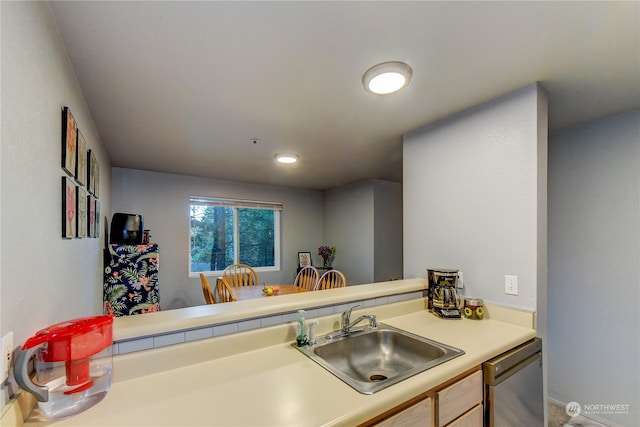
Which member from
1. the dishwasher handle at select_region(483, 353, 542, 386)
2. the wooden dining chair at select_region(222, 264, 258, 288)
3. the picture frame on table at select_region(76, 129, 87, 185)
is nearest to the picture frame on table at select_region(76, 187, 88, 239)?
the picture frame on table at select_region(76, 129, 87, 185)

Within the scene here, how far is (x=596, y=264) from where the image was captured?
6.67 ft

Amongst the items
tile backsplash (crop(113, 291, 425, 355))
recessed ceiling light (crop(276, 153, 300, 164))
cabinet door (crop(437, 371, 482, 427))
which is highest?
recessed ceiling light (crop(276, 153, 300, 164))

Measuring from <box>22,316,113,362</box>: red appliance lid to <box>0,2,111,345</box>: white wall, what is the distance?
77 mm

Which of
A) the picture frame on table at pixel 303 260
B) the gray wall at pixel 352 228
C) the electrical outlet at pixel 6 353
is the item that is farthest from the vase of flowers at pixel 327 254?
the electrical outlet at pixel 6 353

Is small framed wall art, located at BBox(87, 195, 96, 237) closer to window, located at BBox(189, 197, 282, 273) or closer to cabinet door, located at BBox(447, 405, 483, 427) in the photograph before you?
window, located at BBox(189, 197, 282, 273)

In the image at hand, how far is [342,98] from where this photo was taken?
5.78 feet

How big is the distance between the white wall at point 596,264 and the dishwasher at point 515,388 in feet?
2.99

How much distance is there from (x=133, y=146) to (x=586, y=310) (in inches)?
157

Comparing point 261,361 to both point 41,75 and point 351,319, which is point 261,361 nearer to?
point 351,319

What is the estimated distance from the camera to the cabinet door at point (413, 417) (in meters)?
0.94

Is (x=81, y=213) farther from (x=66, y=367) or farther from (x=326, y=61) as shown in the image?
(x=326, y=61)

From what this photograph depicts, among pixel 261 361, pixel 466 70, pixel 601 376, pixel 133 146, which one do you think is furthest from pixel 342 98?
pixel 601 376

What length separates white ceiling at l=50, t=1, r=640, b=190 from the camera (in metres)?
1.08

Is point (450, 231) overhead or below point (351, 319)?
overhead
